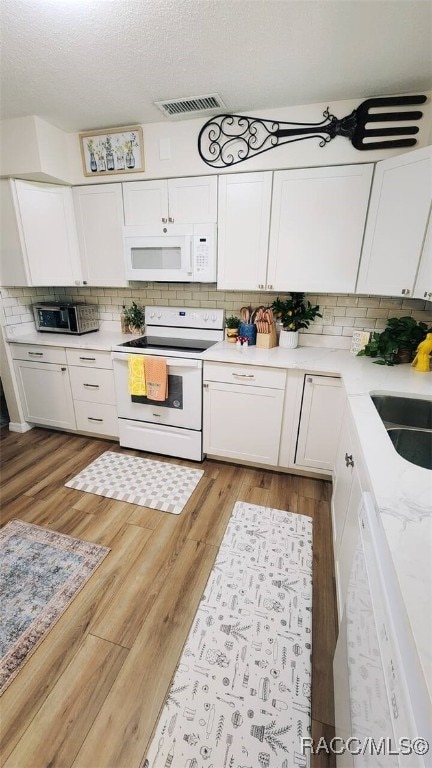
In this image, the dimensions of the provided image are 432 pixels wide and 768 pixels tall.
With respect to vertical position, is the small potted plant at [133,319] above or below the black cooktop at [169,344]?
above

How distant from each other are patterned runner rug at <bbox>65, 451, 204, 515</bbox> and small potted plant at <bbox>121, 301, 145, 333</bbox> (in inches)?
46.7

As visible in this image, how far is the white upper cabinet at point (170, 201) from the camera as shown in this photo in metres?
2.31

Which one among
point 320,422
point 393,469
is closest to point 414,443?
point 393,469

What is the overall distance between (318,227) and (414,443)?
5.02ft

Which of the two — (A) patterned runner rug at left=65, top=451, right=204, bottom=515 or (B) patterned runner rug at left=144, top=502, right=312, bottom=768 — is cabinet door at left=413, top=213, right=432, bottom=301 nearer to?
(B) patterned runner rug at left=144, top=502, right=312, bottom=768

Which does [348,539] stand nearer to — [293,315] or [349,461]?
[349,461]

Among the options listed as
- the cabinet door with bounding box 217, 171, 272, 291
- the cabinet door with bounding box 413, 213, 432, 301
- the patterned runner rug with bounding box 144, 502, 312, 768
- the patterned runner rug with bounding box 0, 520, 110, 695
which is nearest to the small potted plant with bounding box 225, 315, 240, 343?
the cabinet door with bounding box 217, 171, 272, 291

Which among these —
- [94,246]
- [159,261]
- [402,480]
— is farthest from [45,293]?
[402,480]

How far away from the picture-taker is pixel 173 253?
8.09 feet

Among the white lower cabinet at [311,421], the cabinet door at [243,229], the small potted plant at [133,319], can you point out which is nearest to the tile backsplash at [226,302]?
the small potted plant at [133,319]

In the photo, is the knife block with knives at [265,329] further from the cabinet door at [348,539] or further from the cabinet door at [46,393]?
the cabinet door at [46,393]

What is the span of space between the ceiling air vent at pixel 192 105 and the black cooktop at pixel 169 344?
5.30ft

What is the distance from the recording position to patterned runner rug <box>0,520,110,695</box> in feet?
4.43

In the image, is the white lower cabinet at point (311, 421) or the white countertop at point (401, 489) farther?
the white lower cabinet at point (311, 421)
